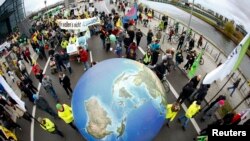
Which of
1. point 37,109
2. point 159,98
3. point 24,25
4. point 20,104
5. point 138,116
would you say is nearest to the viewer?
point 138,116

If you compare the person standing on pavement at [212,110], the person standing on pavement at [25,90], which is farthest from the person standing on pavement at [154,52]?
the person standing on pavement at [25,90]

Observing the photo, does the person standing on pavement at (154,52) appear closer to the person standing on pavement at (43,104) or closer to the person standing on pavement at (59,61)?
the person standing on pavement at (59,61)

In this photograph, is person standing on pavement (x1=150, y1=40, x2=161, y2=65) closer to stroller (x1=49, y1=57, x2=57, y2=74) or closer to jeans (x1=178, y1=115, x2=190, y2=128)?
jeans (x1=178, y1=115, x2=190, y2=128)

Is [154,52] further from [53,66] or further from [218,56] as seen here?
[53,66]

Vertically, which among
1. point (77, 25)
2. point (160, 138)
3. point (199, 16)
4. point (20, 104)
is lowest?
point (199, 16)

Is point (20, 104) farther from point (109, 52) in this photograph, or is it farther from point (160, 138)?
point (109, 52)

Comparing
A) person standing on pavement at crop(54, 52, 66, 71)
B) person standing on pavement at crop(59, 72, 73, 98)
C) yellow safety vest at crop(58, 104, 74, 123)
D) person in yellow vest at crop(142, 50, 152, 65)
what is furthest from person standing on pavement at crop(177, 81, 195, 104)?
person standing on pavement at crop(54, 52, 66, 71)

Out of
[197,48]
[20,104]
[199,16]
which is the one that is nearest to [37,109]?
[20,104]

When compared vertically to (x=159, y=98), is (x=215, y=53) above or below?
below
